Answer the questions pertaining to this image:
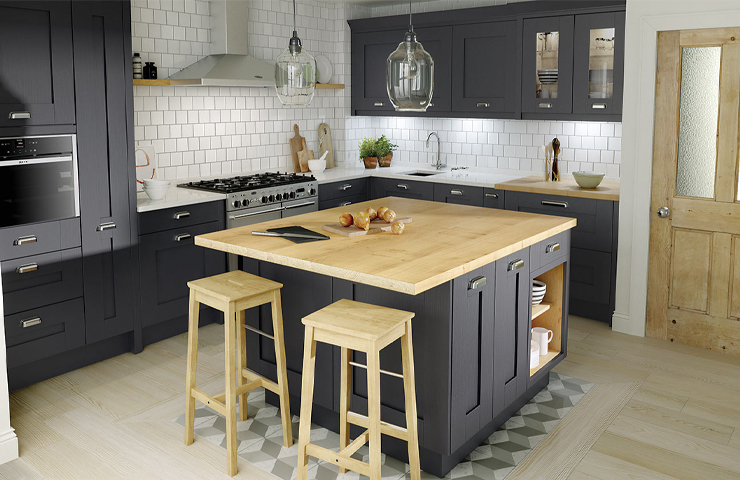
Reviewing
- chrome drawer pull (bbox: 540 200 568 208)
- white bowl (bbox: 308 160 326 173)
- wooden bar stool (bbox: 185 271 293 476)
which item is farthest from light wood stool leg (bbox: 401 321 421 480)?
white bowl (bbox: 308 160 326 173)

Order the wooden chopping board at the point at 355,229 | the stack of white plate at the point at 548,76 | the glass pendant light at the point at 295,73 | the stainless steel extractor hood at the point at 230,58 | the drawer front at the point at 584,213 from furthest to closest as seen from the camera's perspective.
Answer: the stack of white plate at the point at 548,76 < the stainless steel extractor hood at the point at 230,58 < the drawer front at the point at 584,213 < the wooden chopping board at the point at 355,229 < the glass pendant light at the point at 295,73

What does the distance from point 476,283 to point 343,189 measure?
11.0ft

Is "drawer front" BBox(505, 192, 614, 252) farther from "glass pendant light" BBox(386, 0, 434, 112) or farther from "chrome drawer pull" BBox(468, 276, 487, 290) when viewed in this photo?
"glass pendant light" BBox(386, 0, 434, 112)

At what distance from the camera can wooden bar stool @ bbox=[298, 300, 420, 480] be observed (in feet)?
9.12

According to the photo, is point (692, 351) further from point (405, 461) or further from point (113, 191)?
point (113, 191)

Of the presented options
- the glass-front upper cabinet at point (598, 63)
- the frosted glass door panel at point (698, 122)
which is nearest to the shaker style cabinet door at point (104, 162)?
the glass-front upper cabinet at point (598, 63)

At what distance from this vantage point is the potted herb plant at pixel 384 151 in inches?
273

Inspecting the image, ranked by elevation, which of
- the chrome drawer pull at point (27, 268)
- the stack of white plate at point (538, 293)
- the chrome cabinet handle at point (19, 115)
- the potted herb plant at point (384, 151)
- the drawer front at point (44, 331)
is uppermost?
the chrome cabinet handle at point (19, 115)

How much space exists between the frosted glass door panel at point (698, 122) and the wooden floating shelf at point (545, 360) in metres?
1.62

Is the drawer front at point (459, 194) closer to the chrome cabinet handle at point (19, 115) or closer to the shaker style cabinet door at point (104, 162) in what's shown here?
the shaker style cabinet door at point (104, 162)

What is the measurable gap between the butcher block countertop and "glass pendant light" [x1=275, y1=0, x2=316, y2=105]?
2.48ft

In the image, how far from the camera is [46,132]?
3.99 metres

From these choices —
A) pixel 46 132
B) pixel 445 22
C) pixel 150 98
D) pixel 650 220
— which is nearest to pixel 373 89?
pixel 445 22

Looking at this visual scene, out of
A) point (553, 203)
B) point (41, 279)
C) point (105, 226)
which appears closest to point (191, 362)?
point (41, 279)
